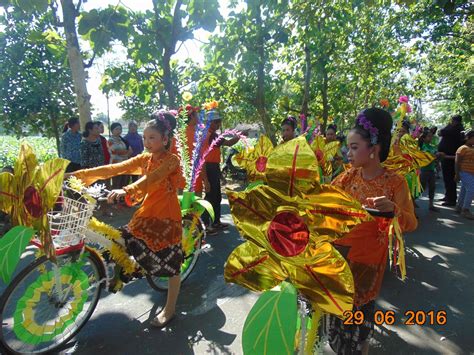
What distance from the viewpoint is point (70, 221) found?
6.92ft

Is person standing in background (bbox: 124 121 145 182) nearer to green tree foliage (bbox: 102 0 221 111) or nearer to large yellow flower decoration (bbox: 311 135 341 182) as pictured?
green tree foliage (bbox: 102 0 221 111)

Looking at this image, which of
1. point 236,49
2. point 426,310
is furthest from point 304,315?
point 236,49

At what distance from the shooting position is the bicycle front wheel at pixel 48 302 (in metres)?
2.23

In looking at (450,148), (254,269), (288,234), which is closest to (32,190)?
(254,269)

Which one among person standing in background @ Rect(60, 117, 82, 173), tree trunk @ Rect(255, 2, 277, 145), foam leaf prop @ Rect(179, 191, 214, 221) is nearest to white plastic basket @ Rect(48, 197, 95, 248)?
foam leaf prop @ Rect(179, 191, 214, 221)

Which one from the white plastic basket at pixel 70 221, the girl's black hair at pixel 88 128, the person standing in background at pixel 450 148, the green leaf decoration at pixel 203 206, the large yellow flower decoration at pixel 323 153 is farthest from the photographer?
the person standing in background at pixel 450 148

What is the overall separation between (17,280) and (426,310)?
3298 millimetres

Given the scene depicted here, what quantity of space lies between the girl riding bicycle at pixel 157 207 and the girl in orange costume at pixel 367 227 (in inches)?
51.8

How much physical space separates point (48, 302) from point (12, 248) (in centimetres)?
80

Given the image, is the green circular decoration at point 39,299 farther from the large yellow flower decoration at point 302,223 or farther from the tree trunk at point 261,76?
the tree trunk at point 261,76

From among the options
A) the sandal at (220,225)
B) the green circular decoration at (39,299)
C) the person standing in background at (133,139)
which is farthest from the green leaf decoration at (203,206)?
the person standing in background at (133,139)

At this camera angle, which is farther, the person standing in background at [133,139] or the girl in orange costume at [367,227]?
the person standing in background at [133,139]

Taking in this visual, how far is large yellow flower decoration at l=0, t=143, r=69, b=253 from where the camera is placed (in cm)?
185

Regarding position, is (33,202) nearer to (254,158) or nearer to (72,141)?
(254,158)
